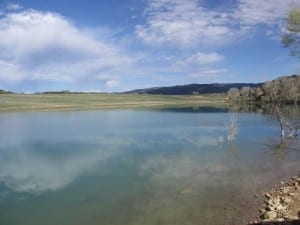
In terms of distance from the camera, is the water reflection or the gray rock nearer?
the gray rock

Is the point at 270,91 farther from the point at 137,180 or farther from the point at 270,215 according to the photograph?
the point at 270,215

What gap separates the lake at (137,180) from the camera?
52.0 feet

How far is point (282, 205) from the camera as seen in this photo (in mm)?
15938

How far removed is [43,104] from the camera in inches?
4958

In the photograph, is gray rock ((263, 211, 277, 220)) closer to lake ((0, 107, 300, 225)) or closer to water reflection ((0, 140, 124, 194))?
lake ((0, 107, 300, 225))

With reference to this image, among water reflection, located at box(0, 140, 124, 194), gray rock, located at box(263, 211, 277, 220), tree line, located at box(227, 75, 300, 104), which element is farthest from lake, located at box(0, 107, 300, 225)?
tree line, located at box(227, 75, 300, 104)

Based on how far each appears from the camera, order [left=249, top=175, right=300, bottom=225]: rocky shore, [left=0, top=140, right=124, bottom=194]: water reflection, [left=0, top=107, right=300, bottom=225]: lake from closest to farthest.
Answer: [left=249, top=175, right=300, bottom=225]: rocky shore
[left=0, top=107, right=300, bottom=225]: lake
[left=0, top=140, right=124, bottom=194]: water reflection

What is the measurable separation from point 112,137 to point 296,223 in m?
33.3

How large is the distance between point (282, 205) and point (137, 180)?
29.0 feet

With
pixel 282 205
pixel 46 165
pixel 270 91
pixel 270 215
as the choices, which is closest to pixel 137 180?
pixel 46 165

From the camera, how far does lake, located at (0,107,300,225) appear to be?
1584 centimetres

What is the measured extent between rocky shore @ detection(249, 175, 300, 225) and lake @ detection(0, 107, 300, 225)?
0.86 meters

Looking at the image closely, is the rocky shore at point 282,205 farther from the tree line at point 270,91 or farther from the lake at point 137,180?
the tree line at point 270,91

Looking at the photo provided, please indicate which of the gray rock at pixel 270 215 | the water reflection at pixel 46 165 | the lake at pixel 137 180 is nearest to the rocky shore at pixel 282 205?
the gray rock at pixel 270 215
